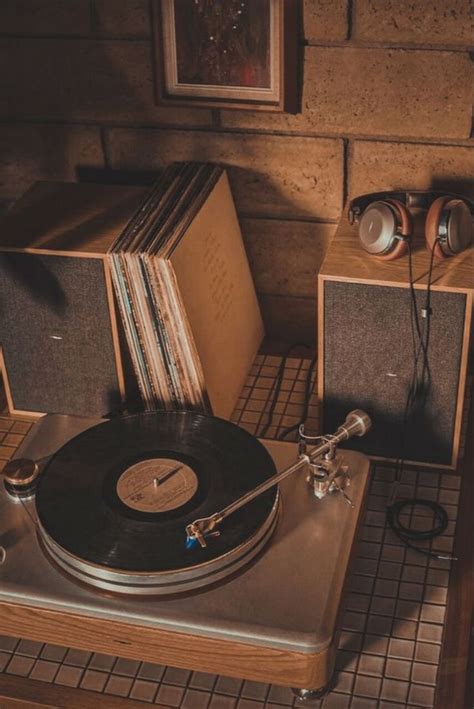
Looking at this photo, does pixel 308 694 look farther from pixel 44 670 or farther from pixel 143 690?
pixel 44 670

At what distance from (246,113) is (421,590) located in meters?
0.97

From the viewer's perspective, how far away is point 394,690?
1.59m

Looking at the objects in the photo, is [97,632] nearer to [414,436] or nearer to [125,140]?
[414,436]

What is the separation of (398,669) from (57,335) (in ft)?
2.88

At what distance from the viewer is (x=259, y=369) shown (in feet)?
7.57

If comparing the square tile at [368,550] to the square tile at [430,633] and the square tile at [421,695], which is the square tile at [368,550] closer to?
the square tile at [430,633]

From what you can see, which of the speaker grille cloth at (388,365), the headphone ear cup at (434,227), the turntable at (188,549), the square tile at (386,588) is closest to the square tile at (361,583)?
the square tile at (386,588)

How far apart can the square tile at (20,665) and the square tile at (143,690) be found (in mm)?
160

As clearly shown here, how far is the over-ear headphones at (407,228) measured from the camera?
1.86m

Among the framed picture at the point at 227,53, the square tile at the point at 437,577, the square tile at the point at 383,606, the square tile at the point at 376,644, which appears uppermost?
the framed picture at the point at 227,53

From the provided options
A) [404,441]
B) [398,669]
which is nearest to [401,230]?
[404,441]

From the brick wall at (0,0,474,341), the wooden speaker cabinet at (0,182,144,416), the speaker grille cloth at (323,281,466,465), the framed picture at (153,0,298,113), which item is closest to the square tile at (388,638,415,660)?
the speaker grille cloth at (323,281,466,465)

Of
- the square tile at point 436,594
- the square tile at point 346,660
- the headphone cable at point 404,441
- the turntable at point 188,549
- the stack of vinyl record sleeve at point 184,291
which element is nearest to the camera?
the turntable at point 188,549

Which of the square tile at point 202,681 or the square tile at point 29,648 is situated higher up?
the square tile at point 202,681
